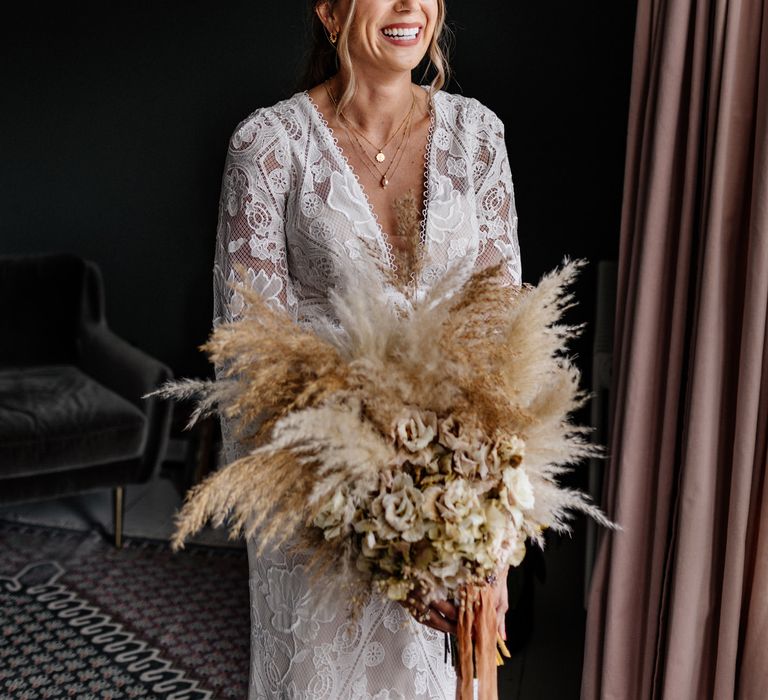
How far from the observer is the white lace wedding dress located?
1.46 metres

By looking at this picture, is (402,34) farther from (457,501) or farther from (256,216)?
(457,501)

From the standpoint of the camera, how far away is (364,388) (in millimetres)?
1076

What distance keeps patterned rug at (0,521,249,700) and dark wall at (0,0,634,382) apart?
1.19 metres

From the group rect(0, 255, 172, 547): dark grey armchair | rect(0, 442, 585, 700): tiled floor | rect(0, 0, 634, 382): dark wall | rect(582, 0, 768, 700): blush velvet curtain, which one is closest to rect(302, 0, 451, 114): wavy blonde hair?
rect(582, 0, 768, 700): blush velvet curtain

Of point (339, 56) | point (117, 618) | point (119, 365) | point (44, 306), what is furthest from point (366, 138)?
point (44, 306)

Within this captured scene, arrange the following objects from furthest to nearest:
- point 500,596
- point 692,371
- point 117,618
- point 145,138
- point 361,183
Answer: point 145,138, point 117,618, point 692,371, point 361,183, point 500,596

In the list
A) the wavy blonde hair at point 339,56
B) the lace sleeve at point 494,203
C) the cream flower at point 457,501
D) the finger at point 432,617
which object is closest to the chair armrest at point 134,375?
the wavy blonde hair at point 339,56

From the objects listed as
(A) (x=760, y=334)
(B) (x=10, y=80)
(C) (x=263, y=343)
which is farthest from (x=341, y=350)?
(B) (x=10, y=80)

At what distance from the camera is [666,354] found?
1.96 metres

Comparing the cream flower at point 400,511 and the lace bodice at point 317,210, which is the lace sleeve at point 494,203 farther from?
the cream flower at point 400,511

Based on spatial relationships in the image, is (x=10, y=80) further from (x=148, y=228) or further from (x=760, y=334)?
(x=760, y=334)

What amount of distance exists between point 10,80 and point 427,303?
387 centimetres

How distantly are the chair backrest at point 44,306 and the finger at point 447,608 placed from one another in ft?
10.3

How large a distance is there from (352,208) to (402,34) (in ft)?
0.96
